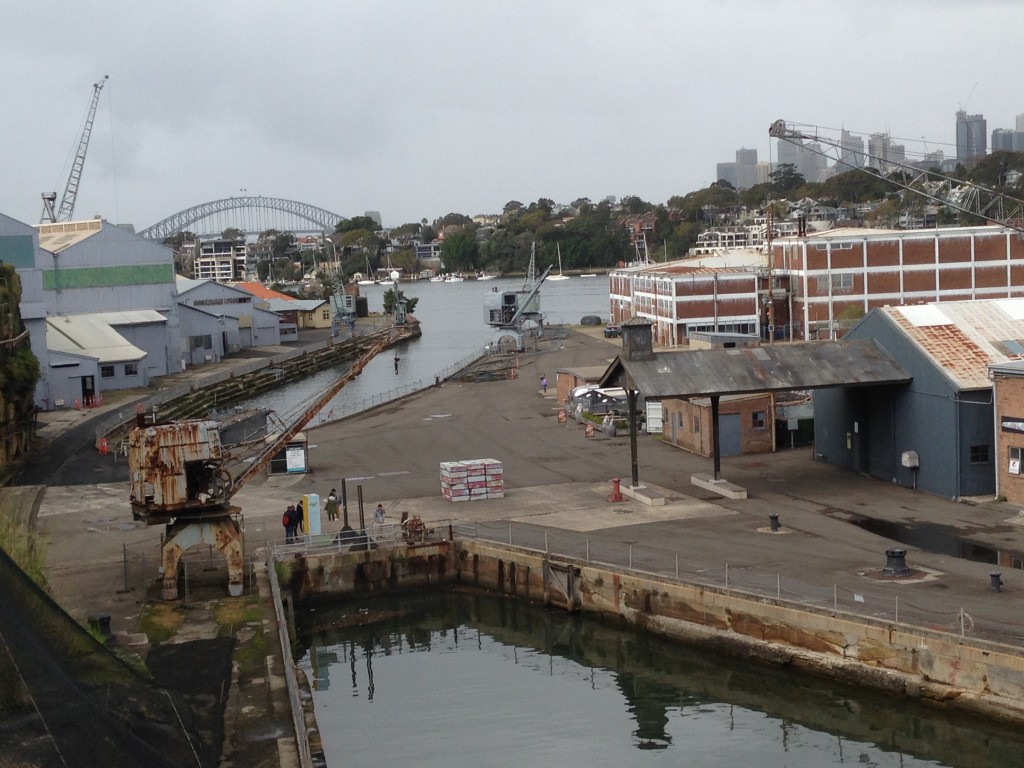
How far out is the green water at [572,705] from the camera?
63.6ft

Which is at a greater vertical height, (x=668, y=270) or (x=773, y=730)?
(x=668, y=270)

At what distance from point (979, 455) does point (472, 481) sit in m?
11.9

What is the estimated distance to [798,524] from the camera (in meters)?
27.5

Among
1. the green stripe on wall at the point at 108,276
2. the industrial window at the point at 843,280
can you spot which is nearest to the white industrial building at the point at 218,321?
the green stripe on wall at the point at 108,276

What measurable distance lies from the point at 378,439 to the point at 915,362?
61.9 feet

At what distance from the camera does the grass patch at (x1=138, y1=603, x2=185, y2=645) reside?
68.7 ft

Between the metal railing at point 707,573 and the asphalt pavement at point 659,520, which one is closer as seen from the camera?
the metal railing at point 707,573

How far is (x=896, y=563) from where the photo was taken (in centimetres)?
2283

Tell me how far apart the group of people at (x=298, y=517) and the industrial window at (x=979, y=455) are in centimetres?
1353

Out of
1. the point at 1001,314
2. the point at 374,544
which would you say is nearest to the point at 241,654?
the point at 374,544

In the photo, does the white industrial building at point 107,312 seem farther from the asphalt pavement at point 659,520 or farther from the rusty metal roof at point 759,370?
the rusty metal roof at point 759,370

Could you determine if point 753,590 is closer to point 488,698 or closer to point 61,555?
point 488,698

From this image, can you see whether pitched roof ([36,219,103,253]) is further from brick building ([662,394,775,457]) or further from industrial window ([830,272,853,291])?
brick building ([662,394,775,457])

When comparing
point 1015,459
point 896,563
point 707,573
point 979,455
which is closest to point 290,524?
point 707,573
